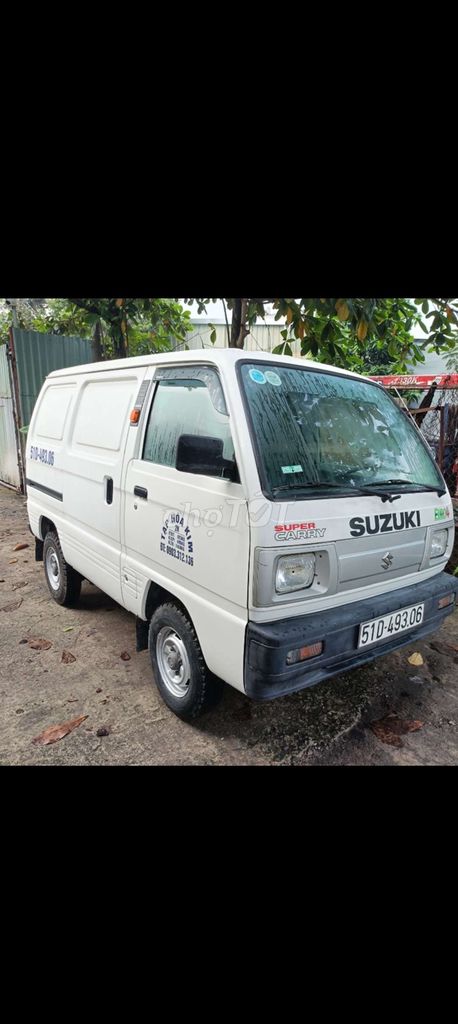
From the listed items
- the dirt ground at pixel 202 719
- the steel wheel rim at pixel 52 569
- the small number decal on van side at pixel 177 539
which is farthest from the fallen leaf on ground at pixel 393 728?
the steel wheel rim at pixel 52 569

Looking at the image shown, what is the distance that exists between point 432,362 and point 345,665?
16223 mm

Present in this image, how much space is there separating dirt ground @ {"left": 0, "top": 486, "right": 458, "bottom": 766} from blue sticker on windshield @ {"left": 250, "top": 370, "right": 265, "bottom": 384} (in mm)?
1925

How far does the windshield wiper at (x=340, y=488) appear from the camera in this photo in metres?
2.30

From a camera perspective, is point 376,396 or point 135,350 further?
point 135,350

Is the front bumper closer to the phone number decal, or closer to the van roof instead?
the van roof

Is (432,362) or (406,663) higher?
(432,362)

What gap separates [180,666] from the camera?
9.39ft

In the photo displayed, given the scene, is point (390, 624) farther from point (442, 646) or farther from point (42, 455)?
point (42, 455)

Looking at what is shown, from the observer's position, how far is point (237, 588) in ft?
7.24

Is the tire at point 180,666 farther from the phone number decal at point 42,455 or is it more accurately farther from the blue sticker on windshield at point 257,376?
the phone number decal at point 42,455

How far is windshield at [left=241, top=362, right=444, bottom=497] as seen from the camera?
93.4 inches

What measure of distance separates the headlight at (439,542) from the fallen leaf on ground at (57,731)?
90.1 inches

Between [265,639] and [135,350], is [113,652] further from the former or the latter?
[135,350]

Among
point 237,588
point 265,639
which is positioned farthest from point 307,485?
point 265,639
